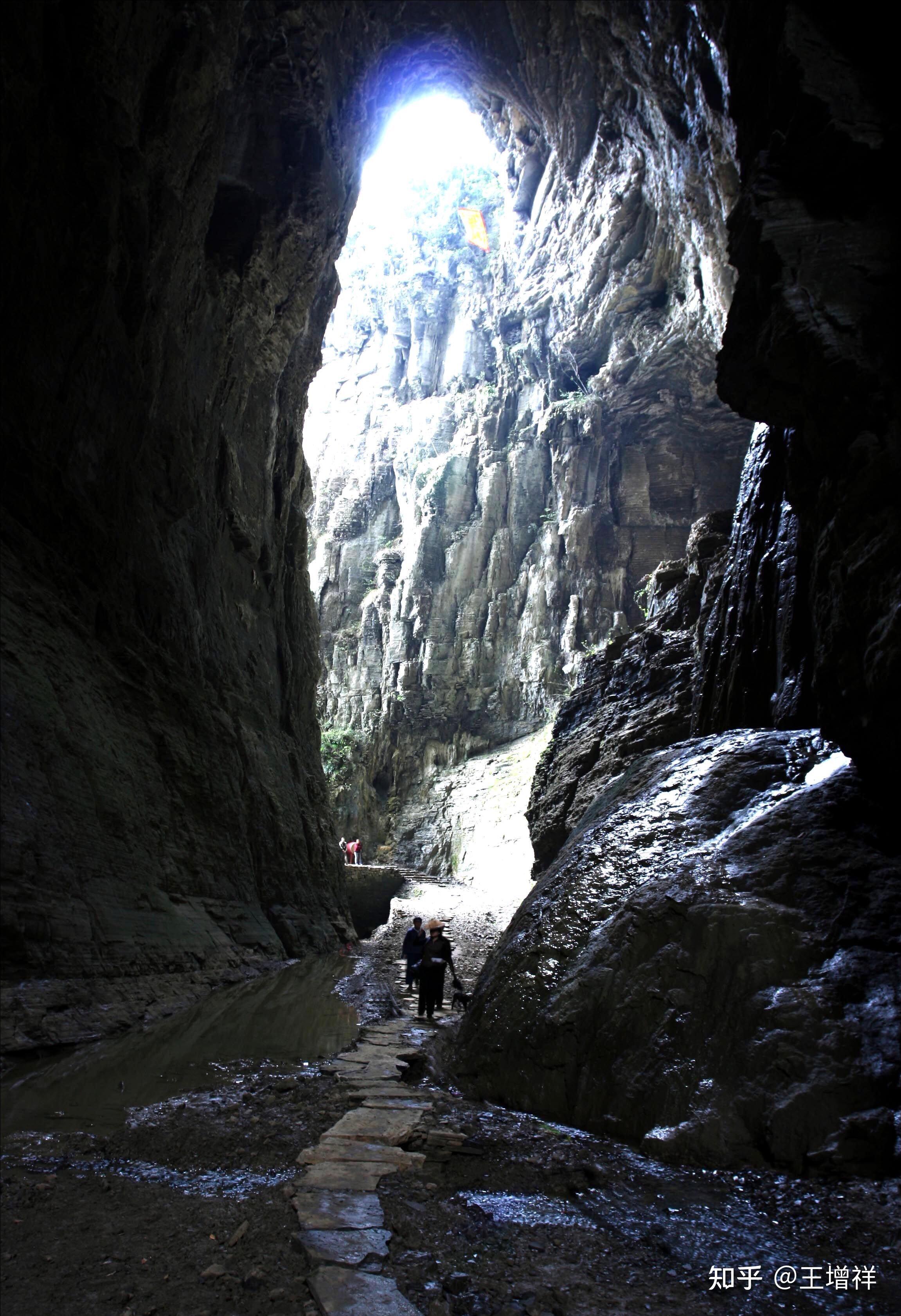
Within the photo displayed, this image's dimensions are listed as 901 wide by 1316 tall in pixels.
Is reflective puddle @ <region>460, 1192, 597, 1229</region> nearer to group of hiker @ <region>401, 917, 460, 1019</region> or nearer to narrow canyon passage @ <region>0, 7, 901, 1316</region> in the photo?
narrow canyon passage @ <region>0, 7, 901, 1316</region>

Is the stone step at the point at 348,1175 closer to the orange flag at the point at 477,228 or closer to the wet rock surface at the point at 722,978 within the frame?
the wet rock surface at the point at 722,978

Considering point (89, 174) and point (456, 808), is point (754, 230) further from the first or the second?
point (456, 808)

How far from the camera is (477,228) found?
48.5m

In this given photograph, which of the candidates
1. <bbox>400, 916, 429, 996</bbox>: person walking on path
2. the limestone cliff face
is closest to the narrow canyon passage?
<bbox>400, 916, 429, 996</bbox>: person walking on path

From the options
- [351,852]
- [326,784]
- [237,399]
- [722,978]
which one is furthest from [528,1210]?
[351,852]

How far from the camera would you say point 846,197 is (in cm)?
634

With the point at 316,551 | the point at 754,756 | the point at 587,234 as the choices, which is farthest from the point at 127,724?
the point at 316,551

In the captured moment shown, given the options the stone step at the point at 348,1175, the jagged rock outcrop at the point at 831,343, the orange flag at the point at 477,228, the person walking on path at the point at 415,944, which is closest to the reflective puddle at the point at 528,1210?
the stone step at the point at 348,1175

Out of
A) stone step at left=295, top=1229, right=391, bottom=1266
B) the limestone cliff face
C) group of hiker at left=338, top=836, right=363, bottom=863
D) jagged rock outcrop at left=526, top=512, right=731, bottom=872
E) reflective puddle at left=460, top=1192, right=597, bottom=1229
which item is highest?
the limestone cliff face

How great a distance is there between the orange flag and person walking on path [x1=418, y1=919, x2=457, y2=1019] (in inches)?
1998

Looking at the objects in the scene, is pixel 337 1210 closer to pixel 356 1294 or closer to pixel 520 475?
pixel 356 1294

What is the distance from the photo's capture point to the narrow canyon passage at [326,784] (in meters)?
3.16

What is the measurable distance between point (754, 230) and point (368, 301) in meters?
52.6

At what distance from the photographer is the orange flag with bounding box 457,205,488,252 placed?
1906 inches
